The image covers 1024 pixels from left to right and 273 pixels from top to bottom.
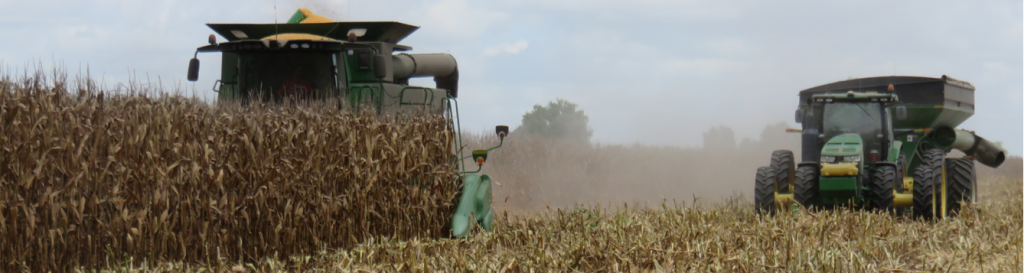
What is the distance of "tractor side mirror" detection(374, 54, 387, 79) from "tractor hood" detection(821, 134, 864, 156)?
503cm

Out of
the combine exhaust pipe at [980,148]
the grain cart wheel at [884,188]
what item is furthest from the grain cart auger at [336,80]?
the combine exhaust pipe at [980,148]

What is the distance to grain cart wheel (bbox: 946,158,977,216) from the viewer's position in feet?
35.2

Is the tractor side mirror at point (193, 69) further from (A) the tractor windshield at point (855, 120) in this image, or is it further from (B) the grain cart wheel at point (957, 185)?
(B) the grain cart wheel at point (957, 185)

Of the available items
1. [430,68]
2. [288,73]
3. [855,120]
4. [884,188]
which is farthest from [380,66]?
[855,120]

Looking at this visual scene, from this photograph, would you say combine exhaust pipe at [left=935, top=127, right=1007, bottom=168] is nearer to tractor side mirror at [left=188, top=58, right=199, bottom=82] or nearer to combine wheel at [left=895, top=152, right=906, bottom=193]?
combine wheel at [left=895, top=152, right=906, bottom=193]

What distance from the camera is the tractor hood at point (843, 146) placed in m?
9.66

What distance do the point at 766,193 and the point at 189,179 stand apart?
245 inches

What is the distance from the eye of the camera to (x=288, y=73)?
8719mm

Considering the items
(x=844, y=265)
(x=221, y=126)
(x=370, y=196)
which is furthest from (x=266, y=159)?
(x=844, y=265)

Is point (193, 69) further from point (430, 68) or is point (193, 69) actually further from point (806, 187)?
point (806, 187)

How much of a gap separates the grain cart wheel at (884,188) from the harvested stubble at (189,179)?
5084 mm

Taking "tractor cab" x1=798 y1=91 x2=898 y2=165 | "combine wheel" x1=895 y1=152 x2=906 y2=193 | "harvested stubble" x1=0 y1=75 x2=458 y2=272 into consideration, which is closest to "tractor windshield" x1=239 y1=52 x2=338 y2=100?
"harvested stubble" x1=0 y1=75 x2=458 y2=272

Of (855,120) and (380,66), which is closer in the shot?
(380,66)

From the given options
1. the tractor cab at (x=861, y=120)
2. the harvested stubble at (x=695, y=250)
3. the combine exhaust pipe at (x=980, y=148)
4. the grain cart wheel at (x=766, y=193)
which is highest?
the tractor cab at (x=861, y=120)
